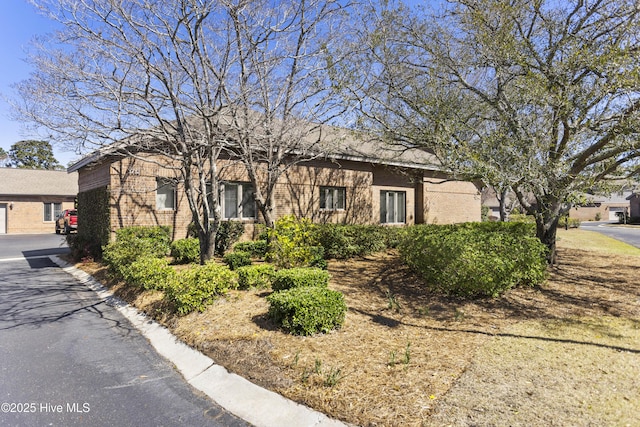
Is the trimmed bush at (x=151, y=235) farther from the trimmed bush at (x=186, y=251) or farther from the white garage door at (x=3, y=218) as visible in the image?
the white garage door at (x=3, y=218)

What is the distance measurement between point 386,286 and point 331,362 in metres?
4.00

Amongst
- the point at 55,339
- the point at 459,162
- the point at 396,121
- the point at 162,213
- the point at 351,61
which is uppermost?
the point at 351,61

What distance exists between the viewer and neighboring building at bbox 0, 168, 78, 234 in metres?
29.8

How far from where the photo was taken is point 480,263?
6605 mm

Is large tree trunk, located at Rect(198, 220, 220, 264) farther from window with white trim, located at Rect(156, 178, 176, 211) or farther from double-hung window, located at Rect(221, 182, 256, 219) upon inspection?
double-hung window, located at Rect(221, 182, 256, 219)

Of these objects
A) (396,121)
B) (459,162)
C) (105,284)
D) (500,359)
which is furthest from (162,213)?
(500,359)

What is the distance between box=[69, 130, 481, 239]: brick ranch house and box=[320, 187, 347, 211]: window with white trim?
0.04 metres

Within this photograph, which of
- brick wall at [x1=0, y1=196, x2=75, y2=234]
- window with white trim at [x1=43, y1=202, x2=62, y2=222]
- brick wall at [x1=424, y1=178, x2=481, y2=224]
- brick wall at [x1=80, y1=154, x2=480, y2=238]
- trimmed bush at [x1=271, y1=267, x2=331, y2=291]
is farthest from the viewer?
window with white trim at [x1=43, y1=202, x2=62, y2=222]

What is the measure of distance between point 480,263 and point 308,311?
3.30m

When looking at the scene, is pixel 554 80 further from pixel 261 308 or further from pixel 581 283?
pixel 261 308

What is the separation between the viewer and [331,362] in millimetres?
4391

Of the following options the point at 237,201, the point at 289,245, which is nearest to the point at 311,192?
the point at 237,201

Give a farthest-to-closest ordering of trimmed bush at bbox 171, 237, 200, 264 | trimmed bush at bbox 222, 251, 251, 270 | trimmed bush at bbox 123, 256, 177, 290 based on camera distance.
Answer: trimmed bush at bbox 171, 237, 200, 264 < trimmed bush at bbox 222, 251, 251, 270 < trimmed bush at bbox 123, 256, 177, 290

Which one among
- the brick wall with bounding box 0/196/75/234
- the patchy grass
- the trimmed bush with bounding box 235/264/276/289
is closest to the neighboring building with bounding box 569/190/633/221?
the patchy grass
